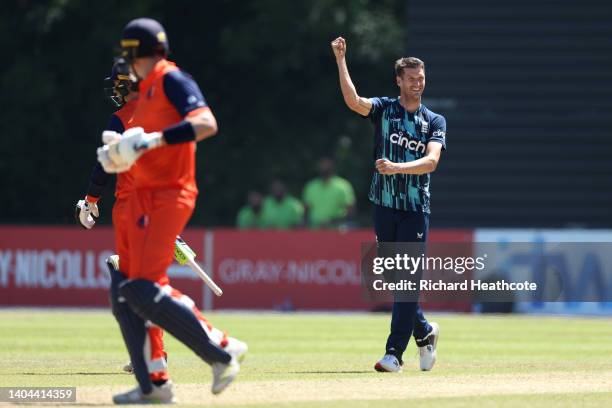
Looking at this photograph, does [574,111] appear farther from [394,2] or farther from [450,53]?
[394,2]

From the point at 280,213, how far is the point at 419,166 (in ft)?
47.0

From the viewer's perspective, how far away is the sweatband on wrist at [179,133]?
306 inches

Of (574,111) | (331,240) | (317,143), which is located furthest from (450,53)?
(317,143)

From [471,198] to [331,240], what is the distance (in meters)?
3.06

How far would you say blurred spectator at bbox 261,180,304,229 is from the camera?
79.6 ft

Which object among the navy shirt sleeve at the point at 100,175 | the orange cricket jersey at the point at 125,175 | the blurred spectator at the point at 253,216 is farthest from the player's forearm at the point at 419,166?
the blurred spectator at the point at 253,216

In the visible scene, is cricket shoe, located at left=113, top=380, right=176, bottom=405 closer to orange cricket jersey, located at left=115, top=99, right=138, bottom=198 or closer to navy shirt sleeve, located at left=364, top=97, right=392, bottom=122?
orange cricket jersey, located at left=115, top=99, right=138, bottom=198

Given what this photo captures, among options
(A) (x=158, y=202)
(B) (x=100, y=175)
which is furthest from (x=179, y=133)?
(B) (x=100, y=175)

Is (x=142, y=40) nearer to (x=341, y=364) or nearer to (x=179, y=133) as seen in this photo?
(x=179, y=133)

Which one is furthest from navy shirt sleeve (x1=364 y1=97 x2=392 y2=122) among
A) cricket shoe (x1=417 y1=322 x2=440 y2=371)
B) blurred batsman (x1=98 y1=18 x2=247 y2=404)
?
blurred batsman (x1=98 y1=18 x2=247 y2=404)

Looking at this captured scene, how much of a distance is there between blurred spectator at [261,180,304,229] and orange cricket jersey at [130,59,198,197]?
52.4ft

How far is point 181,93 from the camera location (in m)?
8.00

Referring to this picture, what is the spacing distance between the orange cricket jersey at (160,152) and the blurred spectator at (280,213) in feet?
52.4

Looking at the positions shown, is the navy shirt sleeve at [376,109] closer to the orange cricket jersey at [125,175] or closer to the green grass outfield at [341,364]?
the orange cricket jersey at [125,175]
